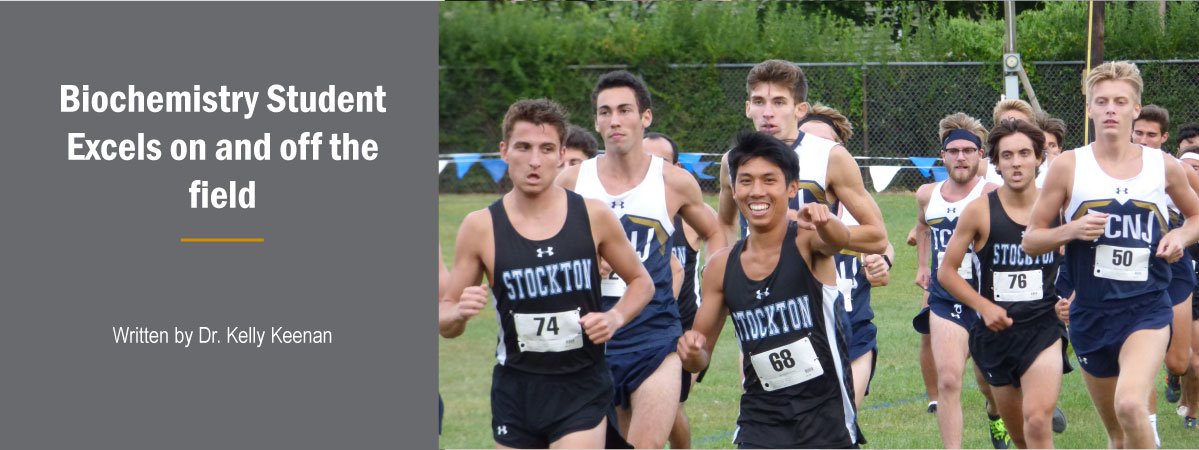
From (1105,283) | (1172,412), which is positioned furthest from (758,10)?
(1105,283)

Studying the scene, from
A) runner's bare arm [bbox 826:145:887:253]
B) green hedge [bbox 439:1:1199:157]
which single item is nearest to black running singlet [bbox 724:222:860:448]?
runner's bare arm [bbox 826:145:887:253]

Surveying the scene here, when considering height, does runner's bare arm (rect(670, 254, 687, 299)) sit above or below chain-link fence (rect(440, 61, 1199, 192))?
below

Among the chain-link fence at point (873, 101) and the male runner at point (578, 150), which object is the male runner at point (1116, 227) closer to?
the male runner at point (578, 150)

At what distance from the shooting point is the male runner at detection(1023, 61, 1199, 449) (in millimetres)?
6027

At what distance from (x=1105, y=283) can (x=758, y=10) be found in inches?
566

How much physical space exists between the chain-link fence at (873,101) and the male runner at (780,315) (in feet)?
29.5

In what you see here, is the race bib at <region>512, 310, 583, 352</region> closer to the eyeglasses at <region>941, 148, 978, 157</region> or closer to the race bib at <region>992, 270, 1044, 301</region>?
the race bib at <region>992, 270, 1044, 301</region>

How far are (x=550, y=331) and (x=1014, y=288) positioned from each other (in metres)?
2.77

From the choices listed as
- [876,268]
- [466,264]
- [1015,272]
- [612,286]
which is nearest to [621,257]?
[466,264]

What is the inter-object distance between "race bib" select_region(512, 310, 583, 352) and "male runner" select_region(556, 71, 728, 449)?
98 centimetres

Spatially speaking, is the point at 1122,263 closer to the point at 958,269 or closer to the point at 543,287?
the point at 958,269

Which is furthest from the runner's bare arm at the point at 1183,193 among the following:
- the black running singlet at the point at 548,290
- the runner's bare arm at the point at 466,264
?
the runner's bare arm at the point at 466,264

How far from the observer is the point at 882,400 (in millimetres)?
9406

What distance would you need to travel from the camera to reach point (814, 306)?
467cm
